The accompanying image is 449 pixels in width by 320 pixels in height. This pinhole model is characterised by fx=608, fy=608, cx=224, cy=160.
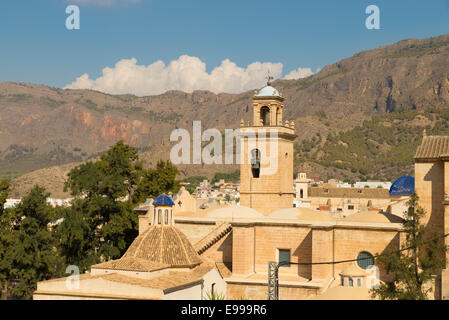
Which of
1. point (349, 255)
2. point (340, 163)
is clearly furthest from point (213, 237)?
point (340, 163)

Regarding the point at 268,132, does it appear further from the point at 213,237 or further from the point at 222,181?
the point at 222,181

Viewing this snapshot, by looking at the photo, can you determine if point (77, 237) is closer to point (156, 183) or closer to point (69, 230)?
point (69, 230)

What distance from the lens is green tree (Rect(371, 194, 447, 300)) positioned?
23062 mm

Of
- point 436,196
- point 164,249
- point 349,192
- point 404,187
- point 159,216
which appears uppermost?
point 404,187

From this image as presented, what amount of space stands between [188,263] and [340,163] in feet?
489

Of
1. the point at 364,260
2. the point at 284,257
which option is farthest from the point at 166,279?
the point at 364,260

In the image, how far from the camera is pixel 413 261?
24172 mm

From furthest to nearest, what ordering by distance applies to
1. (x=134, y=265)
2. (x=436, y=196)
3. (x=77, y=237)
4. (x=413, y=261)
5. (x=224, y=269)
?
1. (x=77, y=237)
2. (x=224, y=269)
3. (x=436, y=196)
4. (x=134, y=265)
5. (x=413, y=261)

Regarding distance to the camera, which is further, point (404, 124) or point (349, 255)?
point (404, 124)

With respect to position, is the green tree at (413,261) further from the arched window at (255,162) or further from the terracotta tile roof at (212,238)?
the arched window at (255,162)

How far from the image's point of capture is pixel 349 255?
2773cm

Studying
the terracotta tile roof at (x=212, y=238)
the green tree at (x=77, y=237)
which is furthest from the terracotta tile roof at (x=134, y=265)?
the green tree at (x=77, y=237)

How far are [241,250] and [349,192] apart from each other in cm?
7900

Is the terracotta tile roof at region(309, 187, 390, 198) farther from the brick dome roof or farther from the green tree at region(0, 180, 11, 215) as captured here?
the brick dome roof
